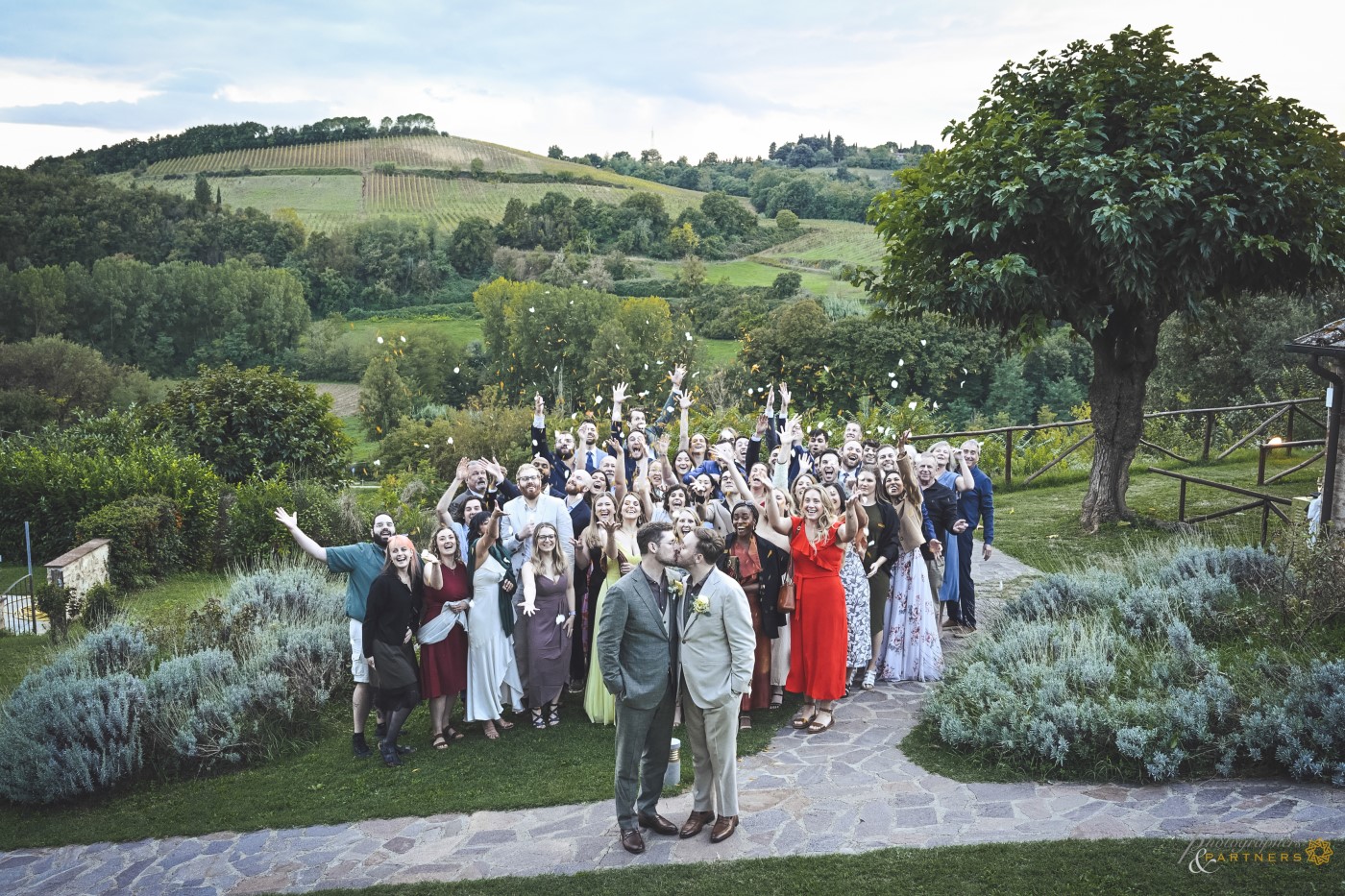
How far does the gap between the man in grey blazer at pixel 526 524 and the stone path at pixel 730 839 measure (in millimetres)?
1661

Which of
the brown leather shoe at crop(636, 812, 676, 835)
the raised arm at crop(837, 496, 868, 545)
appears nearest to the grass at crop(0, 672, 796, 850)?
the brown leather shoe at crop(636, 812, 676, 835)

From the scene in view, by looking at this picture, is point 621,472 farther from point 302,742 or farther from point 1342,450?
point 1342,450

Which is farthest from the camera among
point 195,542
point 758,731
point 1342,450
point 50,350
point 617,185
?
point 617,185

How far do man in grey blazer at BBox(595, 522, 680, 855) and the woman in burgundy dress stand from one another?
2.11 m

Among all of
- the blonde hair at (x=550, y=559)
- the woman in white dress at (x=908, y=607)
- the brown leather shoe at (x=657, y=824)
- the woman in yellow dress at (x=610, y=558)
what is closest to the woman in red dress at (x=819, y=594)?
the woman in white dress at (x=908, y=607)

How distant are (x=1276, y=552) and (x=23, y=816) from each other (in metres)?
10.8

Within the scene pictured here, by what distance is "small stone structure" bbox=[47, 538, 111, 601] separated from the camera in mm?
12688

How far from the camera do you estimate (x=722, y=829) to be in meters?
6.07

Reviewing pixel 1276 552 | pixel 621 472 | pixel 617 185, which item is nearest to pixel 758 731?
pixel 621 472

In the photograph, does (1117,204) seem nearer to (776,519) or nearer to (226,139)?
(776,519)

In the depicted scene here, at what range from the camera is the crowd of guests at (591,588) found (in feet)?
24.9

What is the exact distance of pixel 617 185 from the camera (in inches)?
3078

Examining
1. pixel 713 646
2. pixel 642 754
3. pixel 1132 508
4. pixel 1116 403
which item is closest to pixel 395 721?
pixel 642 754

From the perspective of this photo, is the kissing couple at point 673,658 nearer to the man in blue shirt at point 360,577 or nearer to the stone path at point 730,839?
the stone path at point 730,839
